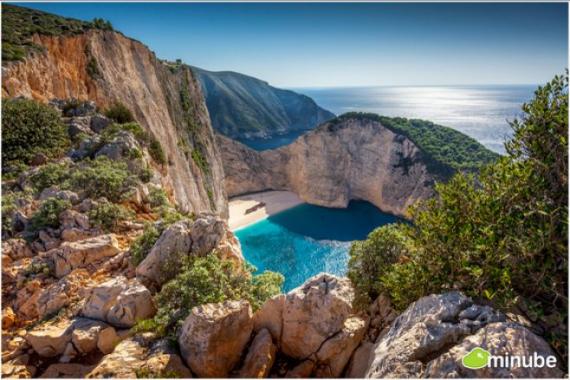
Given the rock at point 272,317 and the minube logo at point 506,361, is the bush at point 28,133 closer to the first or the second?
the rock at point 272,317

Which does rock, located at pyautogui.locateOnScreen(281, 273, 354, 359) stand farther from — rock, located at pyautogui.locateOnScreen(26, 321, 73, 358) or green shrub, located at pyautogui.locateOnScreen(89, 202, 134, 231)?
green shrub, located at pyautogui.locateOnScreen(89, 202, 134, 231)

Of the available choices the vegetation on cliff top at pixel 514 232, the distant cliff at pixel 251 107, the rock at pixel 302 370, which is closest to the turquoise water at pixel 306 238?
the rock at pixel 302 370

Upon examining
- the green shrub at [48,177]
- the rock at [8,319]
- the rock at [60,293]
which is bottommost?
the rock at [8,319]

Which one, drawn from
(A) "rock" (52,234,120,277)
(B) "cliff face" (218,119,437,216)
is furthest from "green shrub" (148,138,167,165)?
(B) "cliff face" (218,119,437,216)

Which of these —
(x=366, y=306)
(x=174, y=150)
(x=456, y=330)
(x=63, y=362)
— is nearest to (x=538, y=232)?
(x=456, y=330)

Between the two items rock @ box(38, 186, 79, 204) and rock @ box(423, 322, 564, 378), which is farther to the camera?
rock @ box(38, 186, 79, 204)

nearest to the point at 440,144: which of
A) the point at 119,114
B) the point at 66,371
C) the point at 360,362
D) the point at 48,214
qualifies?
the point at 119,114
